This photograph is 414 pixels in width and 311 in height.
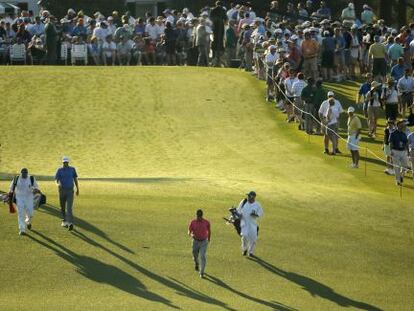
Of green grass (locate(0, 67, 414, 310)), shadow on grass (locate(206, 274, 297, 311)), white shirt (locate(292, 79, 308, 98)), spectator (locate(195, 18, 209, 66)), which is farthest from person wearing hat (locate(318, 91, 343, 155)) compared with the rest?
shadow on grass (locate(206, 274, 297, 311))

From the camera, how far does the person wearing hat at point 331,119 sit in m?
40.8

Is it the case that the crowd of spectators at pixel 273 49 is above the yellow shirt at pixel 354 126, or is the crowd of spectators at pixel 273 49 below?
above

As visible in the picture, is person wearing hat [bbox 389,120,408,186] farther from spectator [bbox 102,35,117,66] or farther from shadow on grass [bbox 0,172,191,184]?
spectator [bbox 102,35,117,66]

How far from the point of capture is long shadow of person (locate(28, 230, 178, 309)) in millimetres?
27984

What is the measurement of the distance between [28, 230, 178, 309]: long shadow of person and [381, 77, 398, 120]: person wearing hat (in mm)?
15995

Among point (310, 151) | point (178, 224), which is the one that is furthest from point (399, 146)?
point (178, 224)

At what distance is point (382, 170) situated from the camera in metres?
39.7

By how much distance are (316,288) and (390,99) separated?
15.3m

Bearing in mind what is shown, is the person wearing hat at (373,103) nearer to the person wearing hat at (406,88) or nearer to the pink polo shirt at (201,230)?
the person wearing hat at (406,88)

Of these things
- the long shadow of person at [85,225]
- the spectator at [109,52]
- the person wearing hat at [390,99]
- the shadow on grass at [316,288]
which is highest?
the spectator at [109,52]

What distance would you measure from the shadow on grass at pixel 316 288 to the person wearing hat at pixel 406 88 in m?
15.8

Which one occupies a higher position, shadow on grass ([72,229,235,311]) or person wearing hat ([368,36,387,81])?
person wearing hat ([368,36,387,81])

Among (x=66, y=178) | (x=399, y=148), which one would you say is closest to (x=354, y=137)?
(x=399, y=148)

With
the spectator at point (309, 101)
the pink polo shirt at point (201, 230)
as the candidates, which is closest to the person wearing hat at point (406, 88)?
the spectator at point (309, 101)
